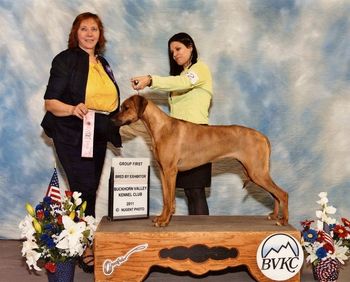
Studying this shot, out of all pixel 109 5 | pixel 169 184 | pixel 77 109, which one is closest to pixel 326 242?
pixel 169 184

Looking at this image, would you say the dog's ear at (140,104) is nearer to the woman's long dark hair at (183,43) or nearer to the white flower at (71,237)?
the woman's long dark hair at (183,43)

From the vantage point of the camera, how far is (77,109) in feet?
11.2

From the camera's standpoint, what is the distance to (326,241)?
11.6 ft

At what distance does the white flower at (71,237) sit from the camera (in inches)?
125

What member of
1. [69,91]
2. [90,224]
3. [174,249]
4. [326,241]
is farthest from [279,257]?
[69,91]

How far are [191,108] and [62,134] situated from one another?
36.0 inches

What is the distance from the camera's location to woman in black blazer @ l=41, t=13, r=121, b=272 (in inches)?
139

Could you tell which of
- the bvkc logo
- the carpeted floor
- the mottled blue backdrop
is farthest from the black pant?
the bvkc logo

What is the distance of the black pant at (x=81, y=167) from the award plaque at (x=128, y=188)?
10.3 inches

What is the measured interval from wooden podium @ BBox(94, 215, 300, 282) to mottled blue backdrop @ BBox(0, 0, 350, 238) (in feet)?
5.22

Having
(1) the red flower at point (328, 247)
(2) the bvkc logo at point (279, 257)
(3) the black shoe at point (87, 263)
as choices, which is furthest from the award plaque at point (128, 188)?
(1) the red flower at point (328, 247)

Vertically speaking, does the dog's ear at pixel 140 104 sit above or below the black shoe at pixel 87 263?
above

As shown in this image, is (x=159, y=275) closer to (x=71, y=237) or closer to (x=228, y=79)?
(x=71, y=237)

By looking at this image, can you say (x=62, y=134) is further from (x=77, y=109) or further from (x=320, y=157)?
(x=320, y=157)
